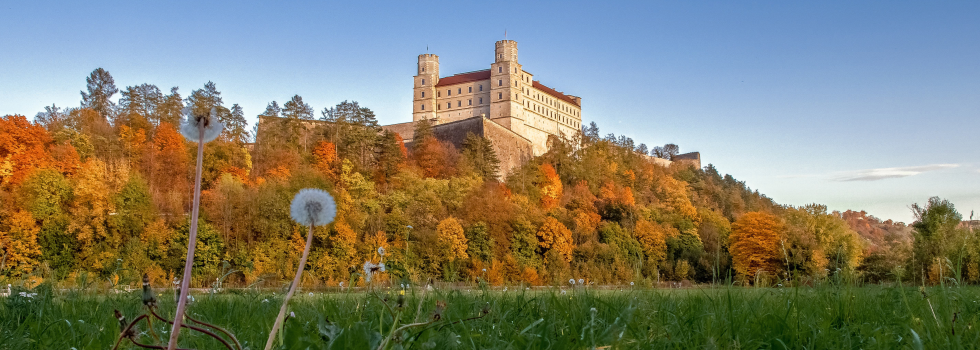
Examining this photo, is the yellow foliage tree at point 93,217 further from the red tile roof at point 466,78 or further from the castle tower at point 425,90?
the red tile roof at point 466,78

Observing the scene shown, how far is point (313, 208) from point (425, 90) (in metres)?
94.8

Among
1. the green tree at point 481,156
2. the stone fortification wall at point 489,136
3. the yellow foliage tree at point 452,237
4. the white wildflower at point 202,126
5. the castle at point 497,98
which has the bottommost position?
the white wildflower at point 202,126

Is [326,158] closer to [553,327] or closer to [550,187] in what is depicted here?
[550,187]

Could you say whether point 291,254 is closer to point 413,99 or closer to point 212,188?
point 212,188

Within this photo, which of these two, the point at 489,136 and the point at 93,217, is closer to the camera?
the point at 93,217

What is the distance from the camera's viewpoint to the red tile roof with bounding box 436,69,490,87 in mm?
93625

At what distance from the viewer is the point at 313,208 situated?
122cm

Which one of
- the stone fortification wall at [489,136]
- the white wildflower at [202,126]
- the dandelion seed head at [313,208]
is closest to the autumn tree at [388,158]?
the stone fortification wall at [489,136]

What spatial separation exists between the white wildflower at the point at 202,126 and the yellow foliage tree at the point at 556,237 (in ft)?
152

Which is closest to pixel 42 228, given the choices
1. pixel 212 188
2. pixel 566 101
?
pixel 212 188

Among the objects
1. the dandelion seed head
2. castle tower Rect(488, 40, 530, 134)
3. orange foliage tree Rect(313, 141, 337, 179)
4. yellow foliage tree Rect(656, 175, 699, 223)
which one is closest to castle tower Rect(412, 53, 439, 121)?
castle tower Rect(488, 40, 530, 134)

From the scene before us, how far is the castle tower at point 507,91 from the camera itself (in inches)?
3465

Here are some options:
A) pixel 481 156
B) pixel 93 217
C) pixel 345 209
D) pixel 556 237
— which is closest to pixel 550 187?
pixel 481 156

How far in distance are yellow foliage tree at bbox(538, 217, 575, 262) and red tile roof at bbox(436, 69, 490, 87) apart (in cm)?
4700
